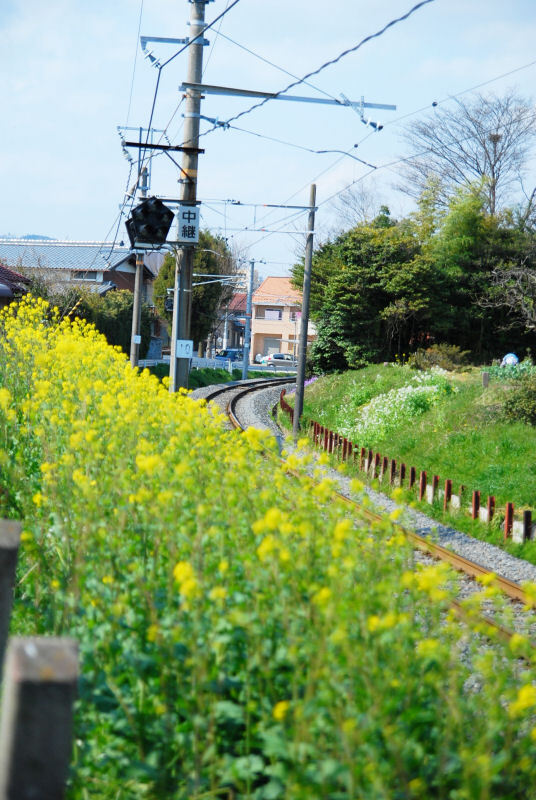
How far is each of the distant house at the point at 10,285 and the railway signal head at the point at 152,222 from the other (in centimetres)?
1499

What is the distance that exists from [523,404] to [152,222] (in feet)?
21.9

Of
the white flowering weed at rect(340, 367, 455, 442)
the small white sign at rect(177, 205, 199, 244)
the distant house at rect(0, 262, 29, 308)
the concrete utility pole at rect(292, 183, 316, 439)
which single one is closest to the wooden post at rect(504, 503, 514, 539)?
the small white sign at rect(177, 205, 199, 244)

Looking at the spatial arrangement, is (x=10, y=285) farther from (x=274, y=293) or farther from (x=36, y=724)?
(x=274, y=293)

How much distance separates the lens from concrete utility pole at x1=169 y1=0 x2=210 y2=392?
10719 millimetres

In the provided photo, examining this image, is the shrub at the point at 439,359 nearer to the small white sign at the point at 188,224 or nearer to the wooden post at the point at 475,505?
the small white sign at the point at 188,224

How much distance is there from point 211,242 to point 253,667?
45.4m

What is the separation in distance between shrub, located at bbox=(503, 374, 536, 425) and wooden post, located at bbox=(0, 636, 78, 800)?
38.9 ft

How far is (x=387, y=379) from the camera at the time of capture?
68.5 feet

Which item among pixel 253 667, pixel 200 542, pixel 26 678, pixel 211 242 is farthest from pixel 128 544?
pixel 211 242

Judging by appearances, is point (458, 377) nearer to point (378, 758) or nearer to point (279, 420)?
point (279, 420)

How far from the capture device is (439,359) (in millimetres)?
23641

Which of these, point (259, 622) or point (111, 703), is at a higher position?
point (259, 622)

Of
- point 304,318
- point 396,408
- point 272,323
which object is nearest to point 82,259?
point 272,323

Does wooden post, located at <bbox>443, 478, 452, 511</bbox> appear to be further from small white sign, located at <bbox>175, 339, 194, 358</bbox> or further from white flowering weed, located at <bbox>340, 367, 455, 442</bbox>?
white flowering weed, located at <bbox>340, 367, 455, 442</bbox>
